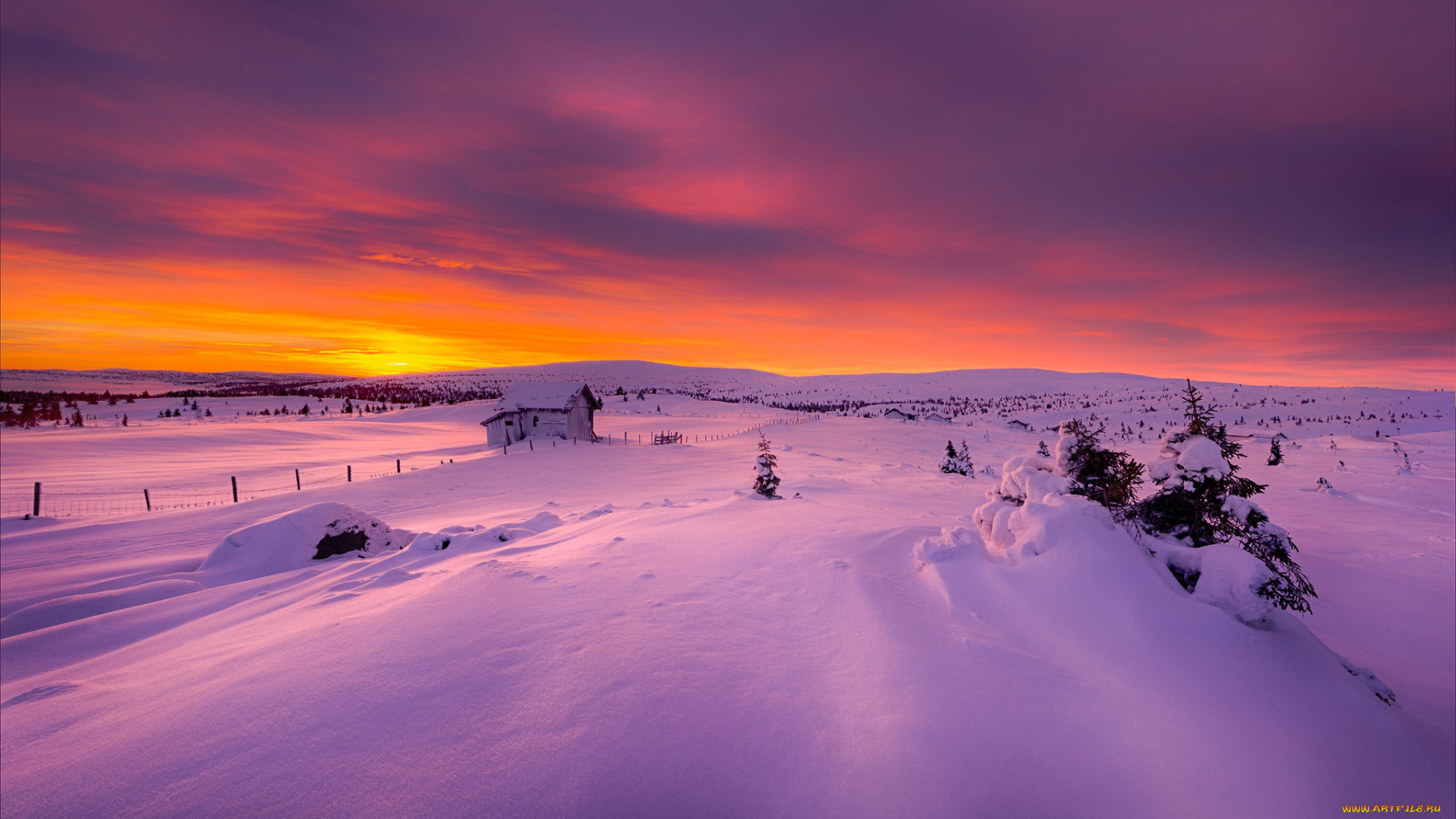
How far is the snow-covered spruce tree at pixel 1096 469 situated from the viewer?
621cm

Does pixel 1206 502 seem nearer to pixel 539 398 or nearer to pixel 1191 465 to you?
pixel 1191 465

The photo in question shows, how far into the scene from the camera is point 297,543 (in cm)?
909

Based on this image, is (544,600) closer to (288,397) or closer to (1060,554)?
(1060,554)

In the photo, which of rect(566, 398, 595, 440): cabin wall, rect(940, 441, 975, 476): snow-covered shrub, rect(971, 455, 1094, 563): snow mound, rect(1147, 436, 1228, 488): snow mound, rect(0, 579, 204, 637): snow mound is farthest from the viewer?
rect(566, 398, 595, 440): cabin wall

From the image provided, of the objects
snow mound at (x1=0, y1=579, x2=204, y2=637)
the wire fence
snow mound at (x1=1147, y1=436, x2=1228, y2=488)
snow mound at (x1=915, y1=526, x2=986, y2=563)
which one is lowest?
the wire fence

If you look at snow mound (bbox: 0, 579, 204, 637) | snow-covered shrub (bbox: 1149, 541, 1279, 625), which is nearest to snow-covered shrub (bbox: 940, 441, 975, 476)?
snow-covered shrub (bbox: 1149, 541, 1279, 625)

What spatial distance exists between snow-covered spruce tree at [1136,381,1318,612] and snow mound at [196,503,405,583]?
12.1 m

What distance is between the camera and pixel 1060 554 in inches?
194

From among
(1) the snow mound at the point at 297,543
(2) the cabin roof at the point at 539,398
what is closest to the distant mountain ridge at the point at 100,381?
(2) the cabin roof at the point at 539,398

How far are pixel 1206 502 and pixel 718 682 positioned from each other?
5816 mm

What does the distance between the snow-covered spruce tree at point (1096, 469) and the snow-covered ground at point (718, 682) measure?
4.96 ft

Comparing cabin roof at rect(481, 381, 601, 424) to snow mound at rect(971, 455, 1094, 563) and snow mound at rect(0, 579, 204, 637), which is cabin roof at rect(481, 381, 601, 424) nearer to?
snow mound at rect(0, 579, 204, 637)

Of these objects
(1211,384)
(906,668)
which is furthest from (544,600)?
(1211,384)

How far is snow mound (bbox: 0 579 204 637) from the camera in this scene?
6609 millimetres
